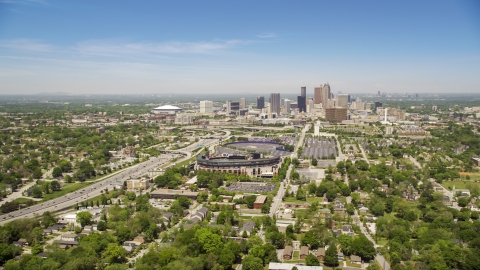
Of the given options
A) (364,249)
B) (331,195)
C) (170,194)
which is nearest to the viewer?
(364,249)

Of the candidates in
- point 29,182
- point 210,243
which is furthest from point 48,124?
point 210,243

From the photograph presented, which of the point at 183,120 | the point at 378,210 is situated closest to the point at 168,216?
the point at 378,210

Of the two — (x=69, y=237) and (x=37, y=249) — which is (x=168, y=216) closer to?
(x=69, y=237)

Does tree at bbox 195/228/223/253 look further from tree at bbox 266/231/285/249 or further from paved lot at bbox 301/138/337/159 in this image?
paved lot at bbox 301/138/337/159

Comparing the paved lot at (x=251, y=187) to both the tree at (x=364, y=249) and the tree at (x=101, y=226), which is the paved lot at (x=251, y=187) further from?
the tree at (x=364, y=249)

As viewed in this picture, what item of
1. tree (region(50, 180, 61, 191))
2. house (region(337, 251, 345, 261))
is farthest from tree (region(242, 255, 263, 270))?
tree (region(50, 180, 61, 191))

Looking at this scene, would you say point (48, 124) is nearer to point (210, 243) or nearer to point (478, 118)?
point (210, 243)
